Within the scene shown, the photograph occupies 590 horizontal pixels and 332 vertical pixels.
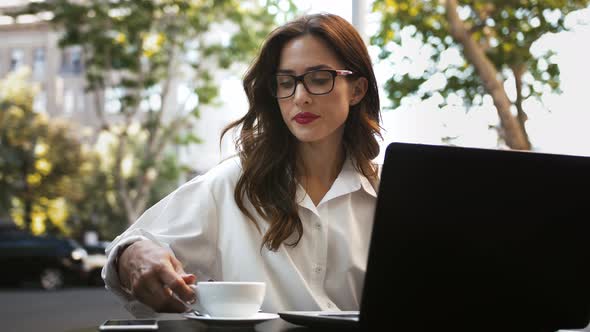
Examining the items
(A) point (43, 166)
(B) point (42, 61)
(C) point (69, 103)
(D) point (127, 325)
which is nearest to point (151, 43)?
(A) point (43, 166)

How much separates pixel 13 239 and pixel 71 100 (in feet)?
38.4

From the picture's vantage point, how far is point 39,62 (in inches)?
905

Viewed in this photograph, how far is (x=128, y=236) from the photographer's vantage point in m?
1.22

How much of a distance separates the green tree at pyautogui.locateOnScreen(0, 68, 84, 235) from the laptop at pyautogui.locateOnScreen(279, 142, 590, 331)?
15307 millimetres

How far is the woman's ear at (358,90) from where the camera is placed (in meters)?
1.55

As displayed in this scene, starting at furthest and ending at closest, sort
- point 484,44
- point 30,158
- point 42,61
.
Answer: point 42,61 → point 30,158 → point 484,44

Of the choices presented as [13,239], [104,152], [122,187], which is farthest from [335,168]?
[104,152]

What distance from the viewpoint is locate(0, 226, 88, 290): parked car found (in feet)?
41.3

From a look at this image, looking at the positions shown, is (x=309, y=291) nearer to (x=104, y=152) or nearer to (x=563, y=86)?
(x=563, y=86)

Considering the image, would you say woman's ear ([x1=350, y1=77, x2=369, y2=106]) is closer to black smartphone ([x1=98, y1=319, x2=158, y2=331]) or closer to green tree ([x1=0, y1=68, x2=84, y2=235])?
black smartphone ([x1=98, y1=319, x2=158, y2=331])

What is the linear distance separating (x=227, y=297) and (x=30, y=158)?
50.1 feet

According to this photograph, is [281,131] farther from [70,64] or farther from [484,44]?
[70,64]

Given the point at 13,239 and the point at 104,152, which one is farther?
the point at 104,152

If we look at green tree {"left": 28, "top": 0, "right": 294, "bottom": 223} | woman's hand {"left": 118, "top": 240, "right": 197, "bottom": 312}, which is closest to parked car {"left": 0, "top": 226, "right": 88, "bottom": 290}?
green tree {"left": 28, "top": 0, "right": 294, "bottom": 223}
